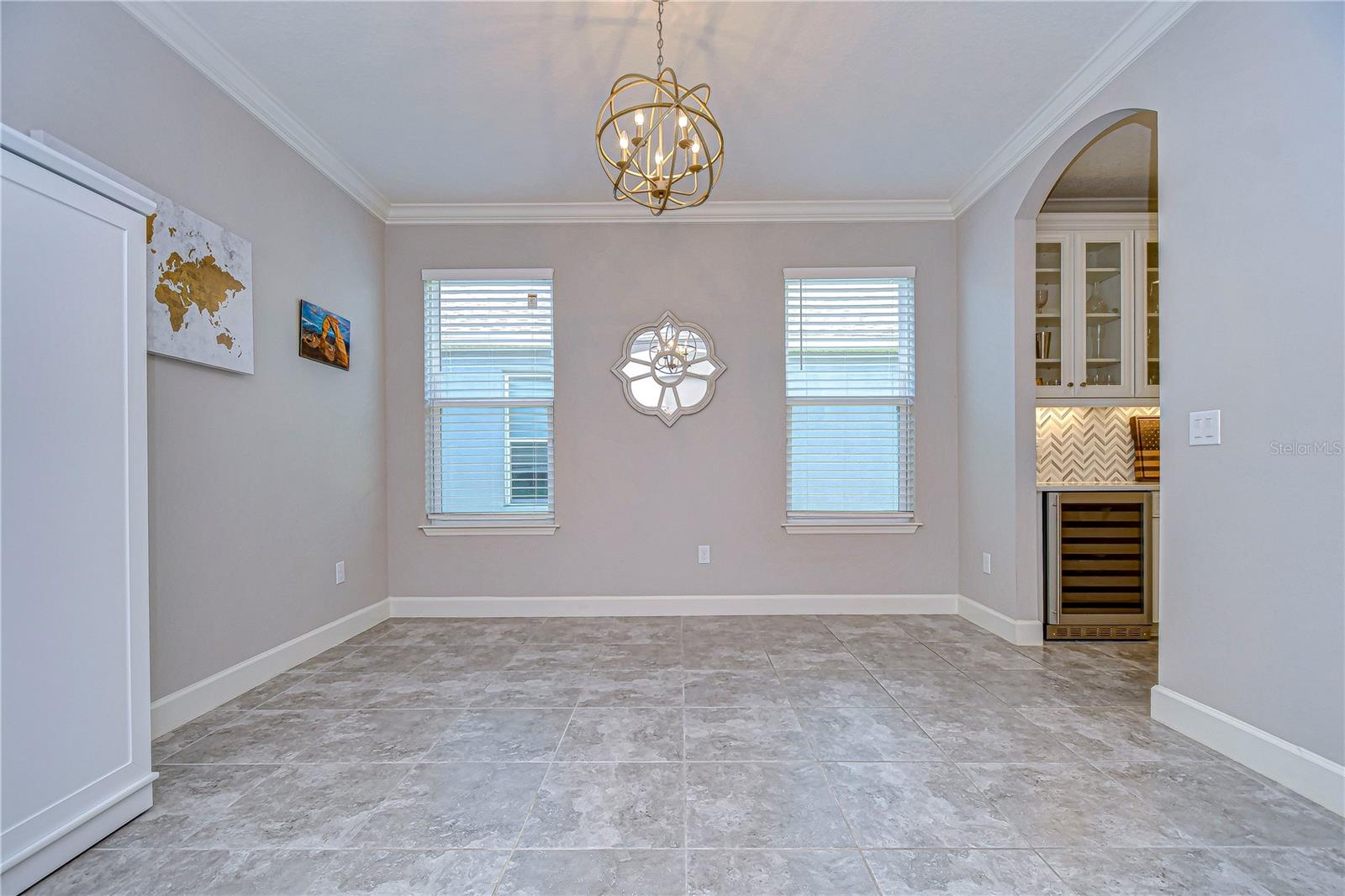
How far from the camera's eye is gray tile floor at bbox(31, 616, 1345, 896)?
153 cm

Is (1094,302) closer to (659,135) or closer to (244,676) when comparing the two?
(659,135)

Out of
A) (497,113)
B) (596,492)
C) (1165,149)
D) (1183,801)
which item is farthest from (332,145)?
(1183,801)

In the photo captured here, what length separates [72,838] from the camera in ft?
5.18

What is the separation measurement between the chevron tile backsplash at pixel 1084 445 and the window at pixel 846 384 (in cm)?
84

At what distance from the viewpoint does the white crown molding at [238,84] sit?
2354 millimetres

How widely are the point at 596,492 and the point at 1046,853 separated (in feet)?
10.3

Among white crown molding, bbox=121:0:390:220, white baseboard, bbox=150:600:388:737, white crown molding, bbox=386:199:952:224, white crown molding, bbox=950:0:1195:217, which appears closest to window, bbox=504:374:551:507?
white crown molding, bbox=386:199:952:224

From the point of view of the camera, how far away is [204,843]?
1.67 m

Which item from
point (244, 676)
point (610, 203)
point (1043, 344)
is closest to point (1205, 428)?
point (1043, 344)

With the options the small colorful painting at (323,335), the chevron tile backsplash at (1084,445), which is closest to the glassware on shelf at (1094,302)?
the chevron tile backsplash at (1084,445)

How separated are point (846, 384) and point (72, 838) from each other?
4135mm

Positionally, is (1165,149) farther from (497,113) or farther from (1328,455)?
(497,113)

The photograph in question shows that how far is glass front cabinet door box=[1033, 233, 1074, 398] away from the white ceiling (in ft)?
2.25

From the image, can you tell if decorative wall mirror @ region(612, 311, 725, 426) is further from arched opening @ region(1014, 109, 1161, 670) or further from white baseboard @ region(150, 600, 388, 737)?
white baseboard @ region(150, 600, 388, 737)
